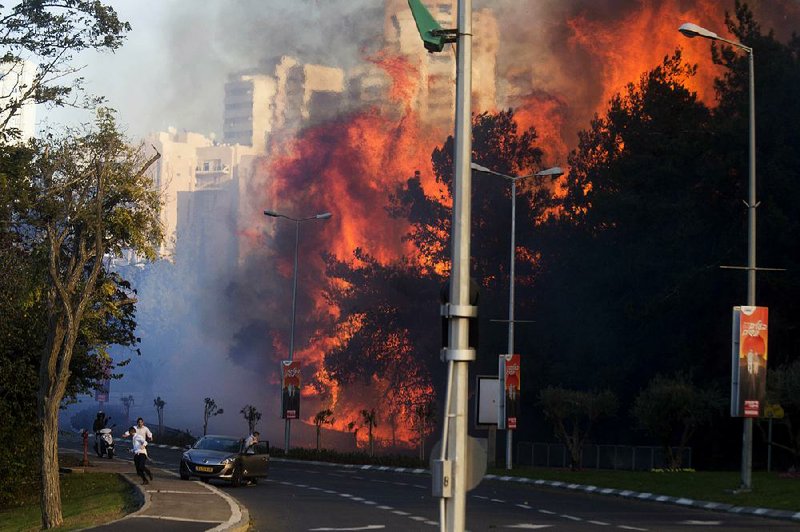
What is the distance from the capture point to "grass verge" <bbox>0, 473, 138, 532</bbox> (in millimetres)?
A: 29270

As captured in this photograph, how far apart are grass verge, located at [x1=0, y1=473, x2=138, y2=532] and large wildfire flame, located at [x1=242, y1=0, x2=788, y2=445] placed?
53872mm

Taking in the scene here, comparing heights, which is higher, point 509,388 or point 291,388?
point 509,388

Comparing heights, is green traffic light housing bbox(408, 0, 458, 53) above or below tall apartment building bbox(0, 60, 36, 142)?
below

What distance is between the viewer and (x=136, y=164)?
31.5 meters

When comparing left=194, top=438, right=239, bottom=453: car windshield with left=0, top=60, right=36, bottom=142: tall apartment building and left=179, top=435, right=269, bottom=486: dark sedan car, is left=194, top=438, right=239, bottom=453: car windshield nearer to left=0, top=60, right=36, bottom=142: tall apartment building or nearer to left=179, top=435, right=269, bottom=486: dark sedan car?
A: left=179, top=435, right=269, bottom=486: dark sedan car

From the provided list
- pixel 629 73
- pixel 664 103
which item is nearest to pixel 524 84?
pixel 629 73

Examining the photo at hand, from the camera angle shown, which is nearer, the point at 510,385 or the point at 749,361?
the point at 749,361

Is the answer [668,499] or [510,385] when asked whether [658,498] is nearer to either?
[668,499]

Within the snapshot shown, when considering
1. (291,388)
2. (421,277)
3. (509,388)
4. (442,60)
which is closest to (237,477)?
(509,388)

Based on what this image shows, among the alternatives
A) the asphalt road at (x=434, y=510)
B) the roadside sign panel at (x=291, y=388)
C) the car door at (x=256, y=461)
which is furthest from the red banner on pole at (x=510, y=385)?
the roadside sign panel at (x=291, y=388)

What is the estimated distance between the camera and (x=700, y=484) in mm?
40031

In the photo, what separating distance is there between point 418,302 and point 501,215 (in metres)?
9.83

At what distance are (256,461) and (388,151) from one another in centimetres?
7477

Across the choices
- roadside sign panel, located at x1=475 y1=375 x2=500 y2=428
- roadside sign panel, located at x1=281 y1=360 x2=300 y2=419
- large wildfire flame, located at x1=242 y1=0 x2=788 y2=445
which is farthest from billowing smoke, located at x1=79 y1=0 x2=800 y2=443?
roadside sign panel, located at x1=475 y1=375 x2=500 y2=428
